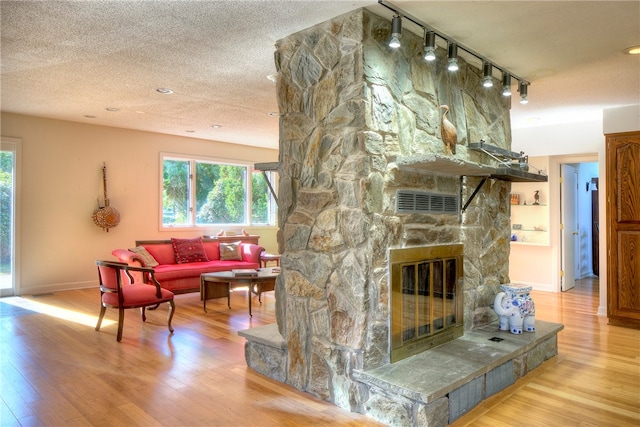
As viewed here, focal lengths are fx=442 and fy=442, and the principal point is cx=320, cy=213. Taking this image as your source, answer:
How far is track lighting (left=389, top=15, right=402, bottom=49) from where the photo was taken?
104 inches

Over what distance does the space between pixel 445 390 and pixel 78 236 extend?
6.21 meters

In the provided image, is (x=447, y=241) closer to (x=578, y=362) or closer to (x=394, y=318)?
(x=394, y=318)

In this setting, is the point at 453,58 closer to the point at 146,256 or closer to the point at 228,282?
the point at 228,282

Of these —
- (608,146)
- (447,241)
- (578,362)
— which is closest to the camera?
(447,241)

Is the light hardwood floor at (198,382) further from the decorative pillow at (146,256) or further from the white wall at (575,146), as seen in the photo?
the white wall at (575,146)

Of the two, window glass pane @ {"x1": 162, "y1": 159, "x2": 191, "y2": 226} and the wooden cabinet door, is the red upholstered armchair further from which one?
the wooden cabinet door

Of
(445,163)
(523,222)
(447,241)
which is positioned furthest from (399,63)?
(523,222)

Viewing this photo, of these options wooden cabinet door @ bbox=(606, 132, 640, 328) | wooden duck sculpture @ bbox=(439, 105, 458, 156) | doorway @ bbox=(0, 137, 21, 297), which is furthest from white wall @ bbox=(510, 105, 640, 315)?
doorway @ bbox=(0, 137, 21, 297)

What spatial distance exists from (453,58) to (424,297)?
1.67 metres

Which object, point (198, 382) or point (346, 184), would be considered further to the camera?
point (198, 382)

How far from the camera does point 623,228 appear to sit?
4758 mm

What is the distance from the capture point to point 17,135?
242 inches

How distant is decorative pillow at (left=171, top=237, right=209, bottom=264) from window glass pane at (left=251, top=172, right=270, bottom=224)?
252cm

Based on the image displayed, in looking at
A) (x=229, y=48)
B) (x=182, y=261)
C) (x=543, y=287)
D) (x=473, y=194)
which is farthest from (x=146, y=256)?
(x=543, y=287)
